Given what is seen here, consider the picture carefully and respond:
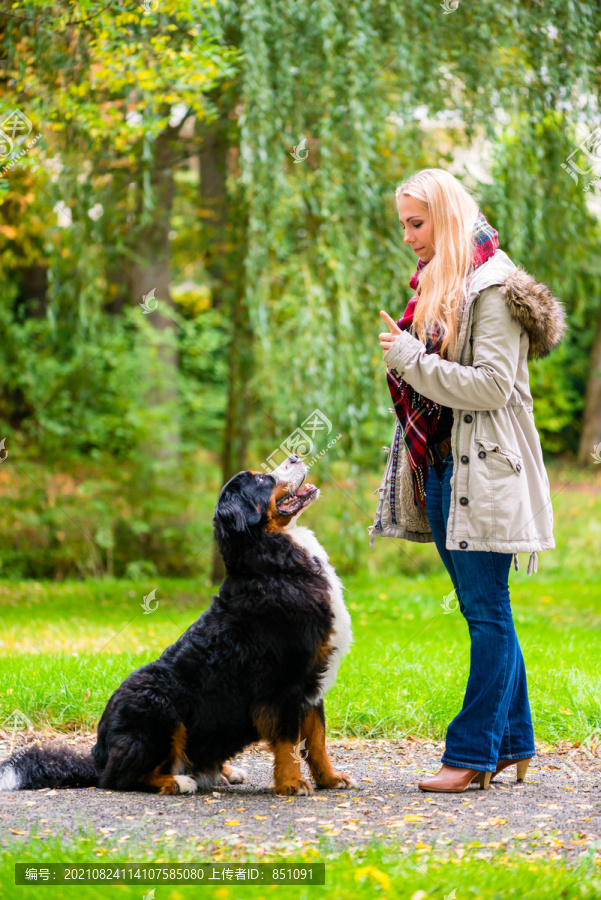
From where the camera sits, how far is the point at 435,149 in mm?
8125

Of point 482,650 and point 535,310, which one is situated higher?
point 535,310

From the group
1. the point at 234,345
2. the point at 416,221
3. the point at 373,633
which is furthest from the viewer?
the point at 234,345

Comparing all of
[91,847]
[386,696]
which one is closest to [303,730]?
[91,847]

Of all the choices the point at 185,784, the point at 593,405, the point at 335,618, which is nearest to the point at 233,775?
the point at 185,784

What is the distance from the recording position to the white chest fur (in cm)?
331

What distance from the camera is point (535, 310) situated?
300 centimetres

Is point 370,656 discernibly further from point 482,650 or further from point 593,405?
point 593,405

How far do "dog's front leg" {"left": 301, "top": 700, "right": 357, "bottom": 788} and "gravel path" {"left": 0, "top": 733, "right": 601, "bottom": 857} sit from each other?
0.22 feet

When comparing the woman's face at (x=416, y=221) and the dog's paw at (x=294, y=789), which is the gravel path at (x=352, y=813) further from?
the woman's face at (x=416, y=221)

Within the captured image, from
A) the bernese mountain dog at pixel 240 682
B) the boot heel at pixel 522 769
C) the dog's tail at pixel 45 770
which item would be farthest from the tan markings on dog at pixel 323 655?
the dog's tail at pixel 45 770

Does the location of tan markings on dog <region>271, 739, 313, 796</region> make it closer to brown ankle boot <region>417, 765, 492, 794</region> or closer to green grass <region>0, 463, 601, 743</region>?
brown ankle boot <region>417, 765, 492, 794</region>

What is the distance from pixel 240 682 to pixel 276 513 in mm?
666

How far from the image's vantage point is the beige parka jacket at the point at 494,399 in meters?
2.98

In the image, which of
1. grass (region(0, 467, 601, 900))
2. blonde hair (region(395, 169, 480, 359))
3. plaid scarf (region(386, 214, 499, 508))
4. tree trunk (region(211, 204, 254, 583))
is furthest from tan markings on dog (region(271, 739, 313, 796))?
tree trunk (region(211, 204, 254, 583))
